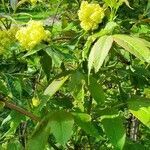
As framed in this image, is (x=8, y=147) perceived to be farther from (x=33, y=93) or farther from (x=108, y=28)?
(x=108, y=28)

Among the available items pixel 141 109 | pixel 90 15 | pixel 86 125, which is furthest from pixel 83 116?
pixel 90 15

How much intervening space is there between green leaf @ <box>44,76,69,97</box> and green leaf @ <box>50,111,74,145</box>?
11cm

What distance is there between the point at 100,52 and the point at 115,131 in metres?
0.22

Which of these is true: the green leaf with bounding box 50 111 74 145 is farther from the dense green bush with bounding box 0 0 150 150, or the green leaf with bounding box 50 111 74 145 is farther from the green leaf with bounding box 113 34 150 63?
the green leaf with bounding box 113 34 150 63

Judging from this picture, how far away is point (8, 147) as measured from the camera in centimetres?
120

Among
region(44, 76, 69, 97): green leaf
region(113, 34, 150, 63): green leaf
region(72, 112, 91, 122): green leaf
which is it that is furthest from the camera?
region(44, 76, 69, 97): green leaf

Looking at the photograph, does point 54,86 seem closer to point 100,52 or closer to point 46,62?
point 46,62

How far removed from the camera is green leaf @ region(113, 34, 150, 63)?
3.21 feet

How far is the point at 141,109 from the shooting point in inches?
44.2

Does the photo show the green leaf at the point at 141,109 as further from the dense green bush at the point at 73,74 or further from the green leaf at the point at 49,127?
the green leaf at the point at 49,127

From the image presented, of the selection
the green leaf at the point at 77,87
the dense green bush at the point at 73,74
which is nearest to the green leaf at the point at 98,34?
the dense green bush at the point at 73,74

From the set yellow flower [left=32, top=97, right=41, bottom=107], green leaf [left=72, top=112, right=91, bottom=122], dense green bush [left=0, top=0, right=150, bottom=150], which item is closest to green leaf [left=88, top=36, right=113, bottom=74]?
dense green bush [left=0, top=0, right=150, bottom=150]

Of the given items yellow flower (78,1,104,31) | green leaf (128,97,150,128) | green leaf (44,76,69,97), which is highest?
yellow flower (78,1,104,31)

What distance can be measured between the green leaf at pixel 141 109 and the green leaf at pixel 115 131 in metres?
0.05
